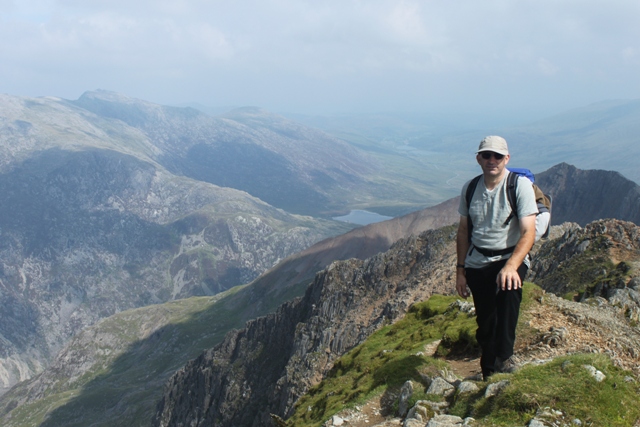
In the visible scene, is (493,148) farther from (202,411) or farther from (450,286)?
(202,411)

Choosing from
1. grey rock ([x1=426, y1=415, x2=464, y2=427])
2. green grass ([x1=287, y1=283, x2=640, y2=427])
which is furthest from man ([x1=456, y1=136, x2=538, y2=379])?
grey rock ([x1=426, y1=415, x2=464, y2=427])

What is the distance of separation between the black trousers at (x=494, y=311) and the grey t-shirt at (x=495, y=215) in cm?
34

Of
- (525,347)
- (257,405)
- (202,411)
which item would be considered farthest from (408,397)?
(202,411)

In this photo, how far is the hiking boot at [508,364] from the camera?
13.6m

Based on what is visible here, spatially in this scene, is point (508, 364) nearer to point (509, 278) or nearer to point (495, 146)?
point (509, 278)

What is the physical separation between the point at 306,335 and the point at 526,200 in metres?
79.5

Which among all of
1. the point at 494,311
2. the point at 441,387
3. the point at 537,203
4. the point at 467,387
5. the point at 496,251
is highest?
the point at 537,203

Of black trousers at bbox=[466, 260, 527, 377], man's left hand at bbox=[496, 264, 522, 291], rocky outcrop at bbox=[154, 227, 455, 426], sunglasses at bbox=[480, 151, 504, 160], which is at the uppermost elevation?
sunglasses at bbox=[480, 151, 504, 160]

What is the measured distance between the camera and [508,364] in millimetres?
13734

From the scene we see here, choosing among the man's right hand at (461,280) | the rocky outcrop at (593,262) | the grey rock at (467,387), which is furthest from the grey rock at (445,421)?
the rocky outcrop at (593,262)

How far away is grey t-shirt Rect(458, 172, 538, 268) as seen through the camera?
1188cm

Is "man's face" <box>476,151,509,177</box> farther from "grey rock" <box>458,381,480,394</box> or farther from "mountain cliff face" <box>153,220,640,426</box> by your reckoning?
"mountain cliff face" <box>153,220,640,426</box>

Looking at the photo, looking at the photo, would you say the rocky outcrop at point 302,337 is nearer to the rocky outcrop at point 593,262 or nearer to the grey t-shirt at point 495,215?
the rocky outcrop at point 593,262

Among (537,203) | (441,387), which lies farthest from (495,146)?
(441,387)
